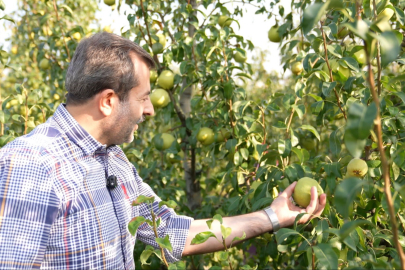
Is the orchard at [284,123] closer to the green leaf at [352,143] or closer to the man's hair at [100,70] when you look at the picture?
the green leaf at [352,143]

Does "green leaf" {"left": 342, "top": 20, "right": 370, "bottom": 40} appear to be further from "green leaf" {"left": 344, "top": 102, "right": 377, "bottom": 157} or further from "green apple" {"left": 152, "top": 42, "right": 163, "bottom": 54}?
"green apple" {"left": 152, "top": 42, "right": 163, "bottom": 54}

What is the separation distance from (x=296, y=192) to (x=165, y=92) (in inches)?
52.5

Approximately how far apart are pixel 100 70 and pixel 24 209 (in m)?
0.63

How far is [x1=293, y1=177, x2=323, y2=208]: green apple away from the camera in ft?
5.77

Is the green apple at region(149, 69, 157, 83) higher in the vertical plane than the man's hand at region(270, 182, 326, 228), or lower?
higher

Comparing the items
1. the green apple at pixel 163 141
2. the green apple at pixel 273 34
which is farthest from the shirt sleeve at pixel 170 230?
the green apple at pixel 273 34

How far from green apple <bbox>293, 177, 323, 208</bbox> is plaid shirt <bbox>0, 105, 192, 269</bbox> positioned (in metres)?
0.69

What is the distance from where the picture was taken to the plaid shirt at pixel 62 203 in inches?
52.5

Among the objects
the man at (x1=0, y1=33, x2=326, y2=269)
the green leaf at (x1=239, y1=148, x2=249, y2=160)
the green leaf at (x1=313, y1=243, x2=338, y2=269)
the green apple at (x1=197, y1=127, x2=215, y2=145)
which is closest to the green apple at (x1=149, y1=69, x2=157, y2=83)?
the green apple at (x1=197, y1=127, x2=215, y2=145)

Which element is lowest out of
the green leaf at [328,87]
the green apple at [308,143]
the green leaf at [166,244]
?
the green apple at [308,143]

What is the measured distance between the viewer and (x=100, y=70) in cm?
172

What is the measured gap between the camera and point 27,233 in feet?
4.36

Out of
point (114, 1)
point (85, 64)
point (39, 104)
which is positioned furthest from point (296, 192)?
point (114, 1)

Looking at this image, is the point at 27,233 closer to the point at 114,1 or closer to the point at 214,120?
the point at 214,120
